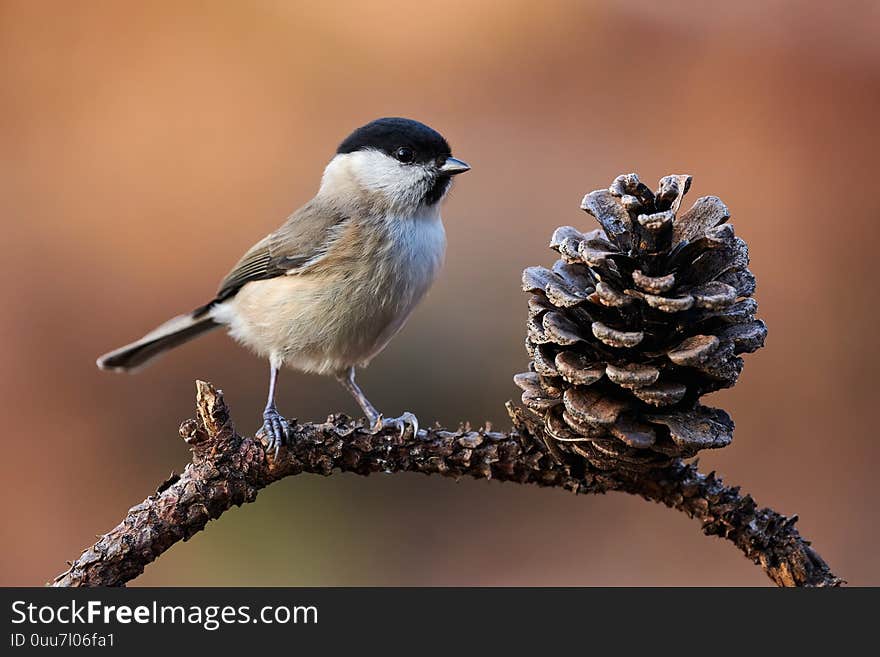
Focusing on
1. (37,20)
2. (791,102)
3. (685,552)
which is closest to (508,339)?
(685,552)

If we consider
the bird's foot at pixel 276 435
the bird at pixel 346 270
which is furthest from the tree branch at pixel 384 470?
the bird at pixel 346 270

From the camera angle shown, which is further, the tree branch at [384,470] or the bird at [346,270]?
the bird at [346,270]

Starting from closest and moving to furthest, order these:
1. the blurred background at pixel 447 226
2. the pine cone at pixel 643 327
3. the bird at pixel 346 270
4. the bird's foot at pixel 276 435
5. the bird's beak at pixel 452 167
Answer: the pine cone at pixel 643 327
the bird's foot at pixel 276 435
the bird at pixel 346 270
the bird's beak at pixel 452 167
the blurred background at pixel 447 226

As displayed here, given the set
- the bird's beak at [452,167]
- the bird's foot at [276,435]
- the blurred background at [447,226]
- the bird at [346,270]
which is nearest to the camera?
the bird's foot at [276,435]

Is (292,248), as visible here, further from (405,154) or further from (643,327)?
(643,327)

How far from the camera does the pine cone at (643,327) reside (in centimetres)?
92

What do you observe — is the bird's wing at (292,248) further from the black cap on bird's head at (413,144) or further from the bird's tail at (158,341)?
the black cap on bird's head at (413,144)

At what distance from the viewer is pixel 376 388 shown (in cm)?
235

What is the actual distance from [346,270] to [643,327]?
107 cm

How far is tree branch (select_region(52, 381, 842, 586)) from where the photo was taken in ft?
3.25

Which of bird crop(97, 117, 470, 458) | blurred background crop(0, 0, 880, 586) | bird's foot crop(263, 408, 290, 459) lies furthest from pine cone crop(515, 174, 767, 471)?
blurred background crop(0, 0, 880, 586)
